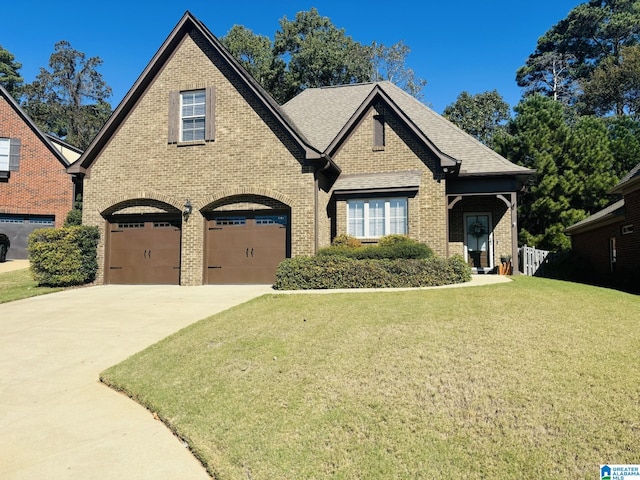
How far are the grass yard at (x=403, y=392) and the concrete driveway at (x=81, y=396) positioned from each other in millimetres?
293

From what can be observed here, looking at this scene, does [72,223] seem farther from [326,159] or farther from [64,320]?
[326,159]

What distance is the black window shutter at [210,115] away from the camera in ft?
48.1

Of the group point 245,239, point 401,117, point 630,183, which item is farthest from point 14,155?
point 630,183

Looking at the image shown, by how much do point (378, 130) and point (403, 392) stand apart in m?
12.9

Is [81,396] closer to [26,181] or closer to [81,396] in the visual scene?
[81,396]

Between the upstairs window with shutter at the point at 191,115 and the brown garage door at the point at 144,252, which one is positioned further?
the brown garage door at the point at 144,252

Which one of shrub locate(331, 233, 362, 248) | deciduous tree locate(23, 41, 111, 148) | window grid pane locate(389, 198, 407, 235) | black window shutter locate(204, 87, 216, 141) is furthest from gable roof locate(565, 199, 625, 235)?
deciduous tree locate(23, 41, 111, 148)

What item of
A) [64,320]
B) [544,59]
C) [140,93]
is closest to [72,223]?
[140,93]

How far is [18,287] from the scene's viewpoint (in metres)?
14.1

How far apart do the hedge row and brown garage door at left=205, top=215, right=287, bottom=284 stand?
7.29 feet

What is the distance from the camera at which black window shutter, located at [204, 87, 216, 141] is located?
14672mm

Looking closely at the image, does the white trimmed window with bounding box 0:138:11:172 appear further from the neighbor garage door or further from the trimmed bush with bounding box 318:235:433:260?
the trimmed bush with bounding box 318:235:433:260

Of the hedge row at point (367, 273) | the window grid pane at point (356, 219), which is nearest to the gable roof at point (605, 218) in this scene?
the hedge row at point (367, 273)

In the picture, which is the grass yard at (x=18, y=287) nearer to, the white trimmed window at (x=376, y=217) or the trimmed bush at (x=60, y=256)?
the trimmed bush at (x=60, y=256)
